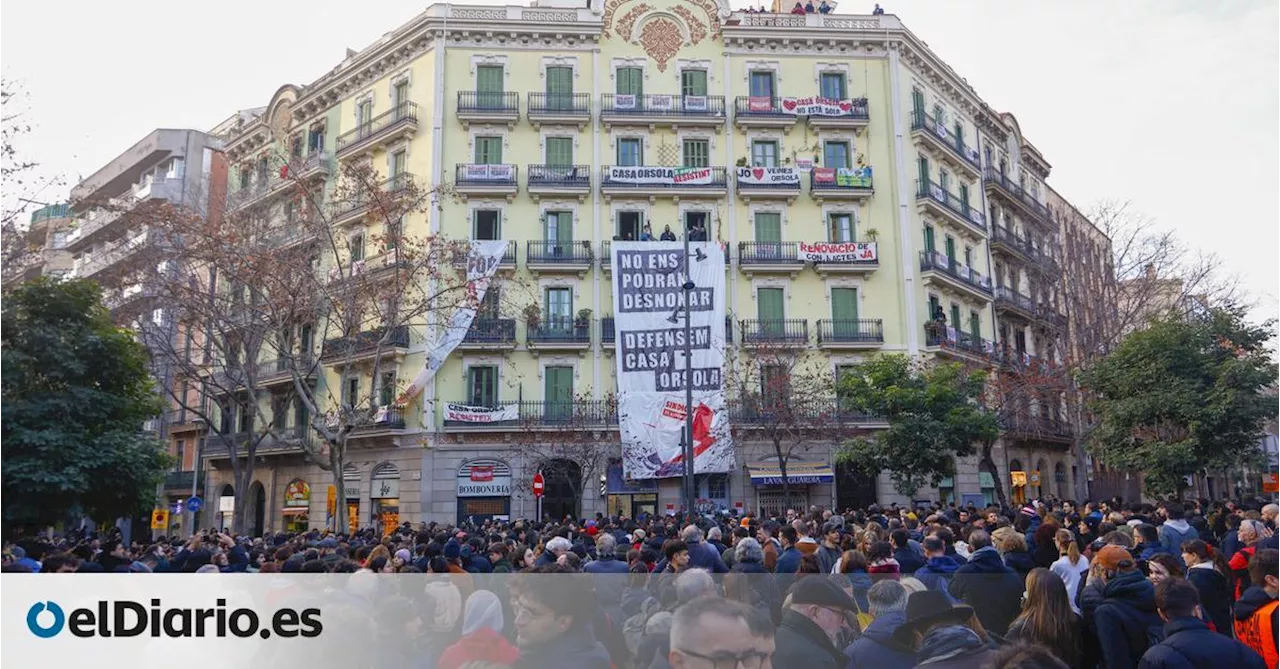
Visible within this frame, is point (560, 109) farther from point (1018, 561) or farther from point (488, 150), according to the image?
point (1018, 561)

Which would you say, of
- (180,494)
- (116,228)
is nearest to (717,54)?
(116,228)

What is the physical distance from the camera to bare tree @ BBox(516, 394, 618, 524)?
30953mm

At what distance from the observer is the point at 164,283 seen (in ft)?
85.3

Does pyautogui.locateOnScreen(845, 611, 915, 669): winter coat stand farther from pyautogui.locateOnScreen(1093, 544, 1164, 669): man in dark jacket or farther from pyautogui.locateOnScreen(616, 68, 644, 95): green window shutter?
pyautogui.locateOnScreen(616, 68, 644, 95): green window shutter

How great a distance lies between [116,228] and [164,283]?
62.0 feet

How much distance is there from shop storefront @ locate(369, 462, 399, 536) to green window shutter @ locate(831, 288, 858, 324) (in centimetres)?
1695

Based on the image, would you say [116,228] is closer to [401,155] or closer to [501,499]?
[401,155]

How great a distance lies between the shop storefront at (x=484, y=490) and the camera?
3144 centimetres

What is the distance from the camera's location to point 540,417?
1258 inches

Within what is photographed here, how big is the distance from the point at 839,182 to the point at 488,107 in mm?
13478

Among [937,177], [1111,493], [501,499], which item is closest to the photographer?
[501,499]

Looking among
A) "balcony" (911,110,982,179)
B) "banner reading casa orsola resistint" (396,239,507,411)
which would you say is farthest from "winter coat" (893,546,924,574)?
"balcony" (911,110,982,179)

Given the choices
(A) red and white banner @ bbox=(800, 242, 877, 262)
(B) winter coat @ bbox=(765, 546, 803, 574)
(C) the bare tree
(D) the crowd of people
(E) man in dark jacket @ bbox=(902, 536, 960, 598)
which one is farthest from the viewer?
(A) red and white banner @ bbox=(800, 242, 877, 262)

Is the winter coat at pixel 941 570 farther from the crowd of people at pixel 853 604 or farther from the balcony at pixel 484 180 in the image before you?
the balcony at pixel 484 180
